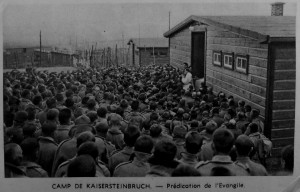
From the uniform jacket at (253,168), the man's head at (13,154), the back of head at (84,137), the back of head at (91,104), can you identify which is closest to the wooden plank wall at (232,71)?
the uniform jacket at (253,168)

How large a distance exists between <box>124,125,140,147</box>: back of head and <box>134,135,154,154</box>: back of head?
0.03m

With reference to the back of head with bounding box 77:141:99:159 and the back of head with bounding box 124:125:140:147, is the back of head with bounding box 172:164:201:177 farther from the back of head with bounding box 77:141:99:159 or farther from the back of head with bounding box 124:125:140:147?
the back of head with bounding box 77:141:99:159

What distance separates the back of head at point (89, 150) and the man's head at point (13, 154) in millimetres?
335

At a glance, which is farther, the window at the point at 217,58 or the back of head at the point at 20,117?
the window at the point at 217,58

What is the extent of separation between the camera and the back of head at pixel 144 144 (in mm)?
2273

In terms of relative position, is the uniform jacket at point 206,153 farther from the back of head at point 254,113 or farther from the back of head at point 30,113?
the back of head at point 30,113

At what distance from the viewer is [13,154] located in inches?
90.4

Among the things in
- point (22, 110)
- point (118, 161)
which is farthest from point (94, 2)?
point (118, 161)

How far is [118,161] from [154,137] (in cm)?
23

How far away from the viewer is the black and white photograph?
2295mm

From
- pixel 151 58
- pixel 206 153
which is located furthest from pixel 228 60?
pixel 206 153

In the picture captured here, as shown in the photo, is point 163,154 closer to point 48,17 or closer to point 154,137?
point 154,137

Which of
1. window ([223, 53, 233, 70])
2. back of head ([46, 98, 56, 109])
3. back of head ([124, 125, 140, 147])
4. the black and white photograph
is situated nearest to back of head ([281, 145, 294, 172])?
the black and white photograph

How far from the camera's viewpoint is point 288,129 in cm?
237
